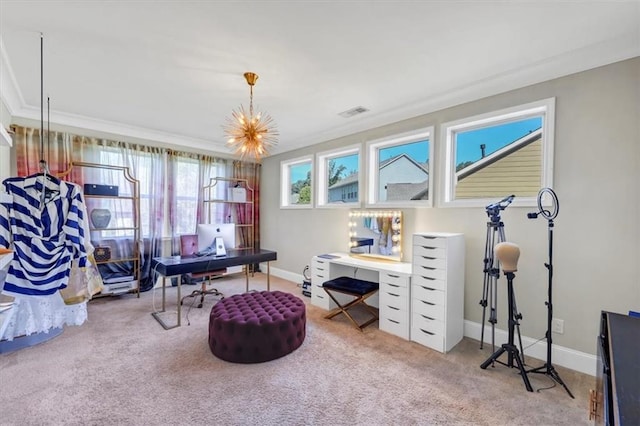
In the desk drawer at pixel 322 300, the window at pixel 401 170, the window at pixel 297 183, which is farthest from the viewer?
the window at pixel 297 183

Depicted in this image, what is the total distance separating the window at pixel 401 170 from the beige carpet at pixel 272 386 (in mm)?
1740

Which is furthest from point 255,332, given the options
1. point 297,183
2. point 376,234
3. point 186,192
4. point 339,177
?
point 186,192

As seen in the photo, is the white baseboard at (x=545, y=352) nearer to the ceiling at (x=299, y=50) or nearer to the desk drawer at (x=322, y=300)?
the desk drawer at (x=322, y=300)

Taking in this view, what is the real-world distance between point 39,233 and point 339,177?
3592 mm

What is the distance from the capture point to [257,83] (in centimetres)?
280

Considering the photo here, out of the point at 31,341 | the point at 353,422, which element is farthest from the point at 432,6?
the point at 31,341

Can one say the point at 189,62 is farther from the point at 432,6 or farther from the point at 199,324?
the point at 199,324

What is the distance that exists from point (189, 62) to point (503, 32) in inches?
98.8

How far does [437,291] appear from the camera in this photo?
2656 millimetres

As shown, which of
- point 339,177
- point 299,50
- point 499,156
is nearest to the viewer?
point 299,50

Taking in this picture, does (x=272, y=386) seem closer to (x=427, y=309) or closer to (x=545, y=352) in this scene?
(x=427, y=309)

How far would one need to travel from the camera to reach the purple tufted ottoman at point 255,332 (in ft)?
7.85

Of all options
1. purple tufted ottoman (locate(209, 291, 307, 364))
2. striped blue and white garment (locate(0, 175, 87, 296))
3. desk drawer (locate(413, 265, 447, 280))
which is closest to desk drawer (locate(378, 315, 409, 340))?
desk drawer (locate(413, 265, 447, 280))

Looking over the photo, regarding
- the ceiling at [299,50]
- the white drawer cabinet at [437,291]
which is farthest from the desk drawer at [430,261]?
the ceiling at [299,50]
